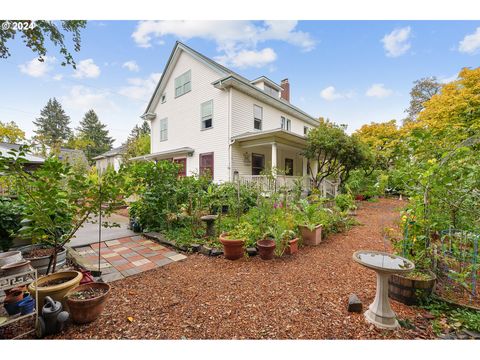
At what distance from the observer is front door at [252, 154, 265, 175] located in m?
11.0

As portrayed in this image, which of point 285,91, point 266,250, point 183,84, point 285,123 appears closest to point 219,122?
point 183,84

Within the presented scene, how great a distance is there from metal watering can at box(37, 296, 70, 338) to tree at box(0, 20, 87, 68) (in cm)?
473

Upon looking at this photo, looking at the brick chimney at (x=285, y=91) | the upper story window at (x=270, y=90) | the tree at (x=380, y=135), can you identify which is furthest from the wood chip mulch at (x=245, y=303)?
the brick chimney at (x=285, y=91)

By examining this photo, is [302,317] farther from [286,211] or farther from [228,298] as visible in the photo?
[286,211]

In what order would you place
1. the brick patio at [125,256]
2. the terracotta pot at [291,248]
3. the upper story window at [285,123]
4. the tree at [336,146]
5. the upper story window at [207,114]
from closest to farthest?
the brick patio at [125,256], the terracotta pot at [291,248], the tree at [336,146], the upper story window at [207,114], the upper story window at [285,123]

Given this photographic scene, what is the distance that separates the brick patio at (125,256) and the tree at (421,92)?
978 inches

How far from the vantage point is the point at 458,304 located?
217 centimetres

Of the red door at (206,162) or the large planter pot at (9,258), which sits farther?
the red door at (206,162)

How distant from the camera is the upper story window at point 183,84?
455 inches

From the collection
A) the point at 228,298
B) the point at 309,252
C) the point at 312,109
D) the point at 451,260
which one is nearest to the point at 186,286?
the point at 228,298

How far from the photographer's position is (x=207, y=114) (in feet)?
35.3

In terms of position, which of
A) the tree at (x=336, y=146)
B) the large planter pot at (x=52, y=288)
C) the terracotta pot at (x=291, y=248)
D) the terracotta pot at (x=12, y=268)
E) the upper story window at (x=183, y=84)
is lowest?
the terracotta pot at (x=291, y=248)

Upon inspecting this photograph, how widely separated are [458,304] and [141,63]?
11535 mm

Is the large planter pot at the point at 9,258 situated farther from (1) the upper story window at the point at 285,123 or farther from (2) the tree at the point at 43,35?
(1) the upper story window at the point at 285,123
